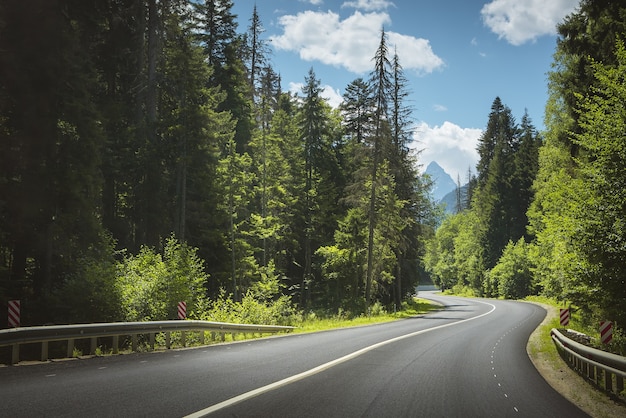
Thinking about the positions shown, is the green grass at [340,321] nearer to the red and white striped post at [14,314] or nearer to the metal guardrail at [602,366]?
the red and white striped post at [14,314]

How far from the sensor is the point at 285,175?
4484 cm

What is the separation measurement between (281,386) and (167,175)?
84.1 ft

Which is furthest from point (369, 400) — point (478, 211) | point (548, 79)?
point (478, 211)

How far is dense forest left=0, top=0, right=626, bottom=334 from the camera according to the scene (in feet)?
52.9

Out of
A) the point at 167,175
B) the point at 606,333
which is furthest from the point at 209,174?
the point at 606,333

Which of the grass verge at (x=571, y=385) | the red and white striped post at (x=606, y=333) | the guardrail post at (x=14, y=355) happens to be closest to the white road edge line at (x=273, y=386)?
the grass verge at (x=571, y=385)

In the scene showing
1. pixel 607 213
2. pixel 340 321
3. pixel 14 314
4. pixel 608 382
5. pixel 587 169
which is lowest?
pixel 340 321

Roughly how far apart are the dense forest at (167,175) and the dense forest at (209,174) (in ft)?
0.39

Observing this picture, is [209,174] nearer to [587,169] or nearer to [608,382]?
[587,169]

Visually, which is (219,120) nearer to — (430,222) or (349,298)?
(349,298)

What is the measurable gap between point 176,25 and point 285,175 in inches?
697

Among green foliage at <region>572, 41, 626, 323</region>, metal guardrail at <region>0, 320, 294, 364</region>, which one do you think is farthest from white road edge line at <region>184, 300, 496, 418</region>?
green foliage at <region>572, 41, 626, 323</region>

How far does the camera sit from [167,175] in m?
30.5

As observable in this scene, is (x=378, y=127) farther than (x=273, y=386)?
Yes
